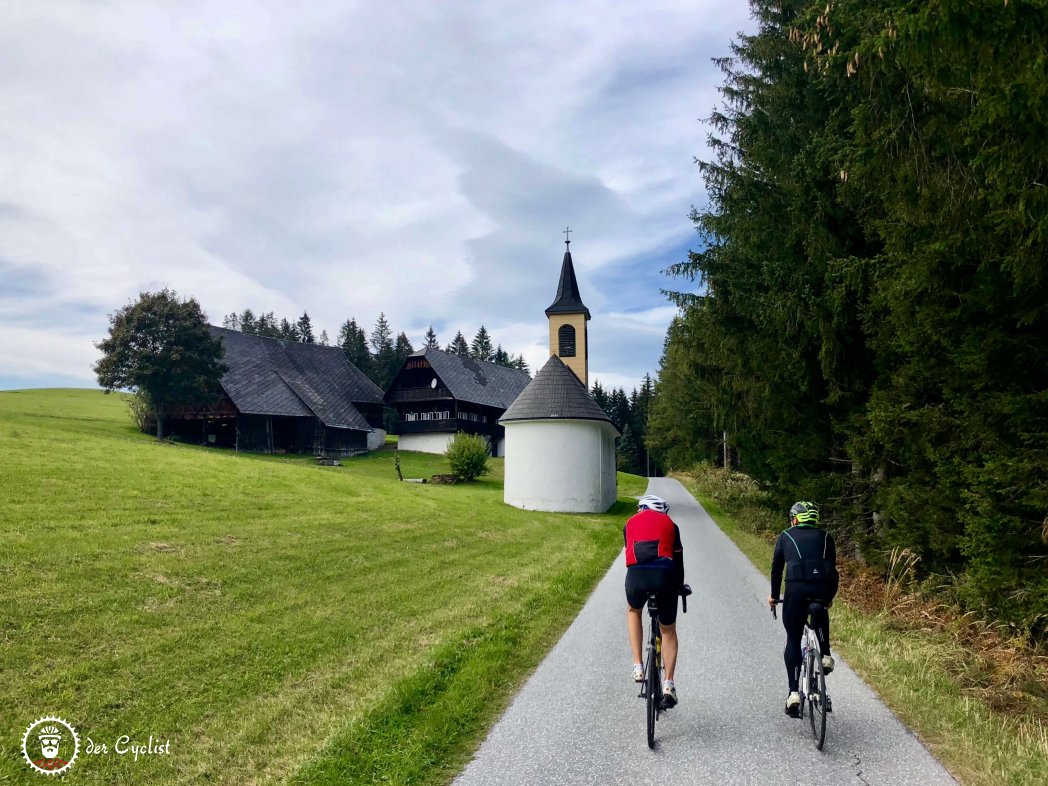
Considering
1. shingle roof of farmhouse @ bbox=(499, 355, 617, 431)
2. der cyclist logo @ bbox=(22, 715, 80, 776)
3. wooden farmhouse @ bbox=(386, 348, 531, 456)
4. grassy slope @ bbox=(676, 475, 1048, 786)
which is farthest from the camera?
wooden farmhouse @ bbox=(386, 348, 531, 456)

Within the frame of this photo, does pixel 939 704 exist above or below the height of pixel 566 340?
below

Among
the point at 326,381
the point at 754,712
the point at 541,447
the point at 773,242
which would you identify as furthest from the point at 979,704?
the point at 326,381

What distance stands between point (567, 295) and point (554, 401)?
21.0 meters

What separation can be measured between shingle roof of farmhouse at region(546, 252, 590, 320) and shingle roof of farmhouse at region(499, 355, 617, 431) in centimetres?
1717

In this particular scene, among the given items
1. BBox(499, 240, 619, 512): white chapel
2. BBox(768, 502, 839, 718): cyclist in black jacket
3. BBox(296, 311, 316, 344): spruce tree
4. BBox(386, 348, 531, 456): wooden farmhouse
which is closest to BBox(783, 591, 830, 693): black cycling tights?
BBox(768, 502, 839, 718): cyclist in black jacket

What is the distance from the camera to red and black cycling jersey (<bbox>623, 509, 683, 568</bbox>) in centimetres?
554

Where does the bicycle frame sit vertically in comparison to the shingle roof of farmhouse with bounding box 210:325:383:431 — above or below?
below

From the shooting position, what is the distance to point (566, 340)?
44.9 meters

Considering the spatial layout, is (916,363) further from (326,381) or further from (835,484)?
(326,381)

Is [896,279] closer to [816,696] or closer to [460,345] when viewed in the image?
[816,696]

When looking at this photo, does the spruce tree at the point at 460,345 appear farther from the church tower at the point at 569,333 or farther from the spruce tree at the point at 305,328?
the church tower at the point at 569,333

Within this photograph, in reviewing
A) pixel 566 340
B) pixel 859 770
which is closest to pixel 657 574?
pixel 859 770

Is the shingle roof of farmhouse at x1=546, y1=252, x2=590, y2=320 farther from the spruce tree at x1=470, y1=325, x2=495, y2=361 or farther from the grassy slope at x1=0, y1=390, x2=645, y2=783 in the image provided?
the spruce tree at x1=470, y1=325, x2=495, y2=361

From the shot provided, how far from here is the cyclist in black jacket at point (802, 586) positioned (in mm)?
5289
